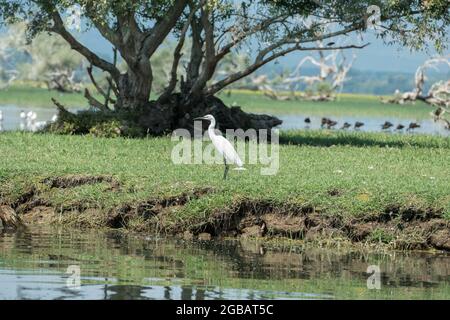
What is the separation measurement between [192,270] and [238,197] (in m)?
2.86

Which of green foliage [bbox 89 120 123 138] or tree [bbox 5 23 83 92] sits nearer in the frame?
green foliage [bbox 89 120 123 138]

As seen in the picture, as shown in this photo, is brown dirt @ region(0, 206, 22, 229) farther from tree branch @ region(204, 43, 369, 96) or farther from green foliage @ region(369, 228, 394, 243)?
tree branch @ region(204, 43, 369, 96)

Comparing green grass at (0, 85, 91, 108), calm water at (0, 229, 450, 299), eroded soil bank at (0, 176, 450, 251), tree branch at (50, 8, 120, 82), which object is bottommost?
calm water at (0, 229, 450, 299)

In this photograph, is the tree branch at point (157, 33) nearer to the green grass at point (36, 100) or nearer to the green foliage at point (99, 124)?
the green foliage at point (99, 124)

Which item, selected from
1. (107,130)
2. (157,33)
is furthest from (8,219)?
(157,33)

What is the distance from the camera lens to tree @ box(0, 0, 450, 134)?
24.2 metres

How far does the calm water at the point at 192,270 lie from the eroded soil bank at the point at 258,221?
1.11 ft

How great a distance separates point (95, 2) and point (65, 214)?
788cm

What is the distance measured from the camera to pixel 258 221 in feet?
49.9

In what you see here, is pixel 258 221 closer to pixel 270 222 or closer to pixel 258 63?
pixel 270 222

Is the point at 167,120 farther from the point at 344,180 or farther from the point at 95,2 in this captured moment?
the point at 344,180

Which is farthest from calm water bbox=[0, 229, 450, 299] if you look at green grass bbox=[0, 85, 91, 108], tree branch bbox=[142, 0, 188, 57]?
green grass bbox=[0, 85, 91, 108]

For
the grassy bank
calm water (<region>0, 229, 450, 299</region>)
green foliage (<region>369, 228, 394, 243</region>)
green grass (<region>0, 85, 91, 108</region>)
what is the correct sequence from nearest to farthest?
calm water (<region>0, 229, 450, 299</region>) → green foliage (<region>369, 228, 394, 243</region>) → the grassy bank → green grass (<region>0, 85, 91, 108</region>)

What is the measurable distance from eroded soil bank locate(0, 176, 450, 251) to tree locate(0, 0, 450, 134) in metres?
8.70
